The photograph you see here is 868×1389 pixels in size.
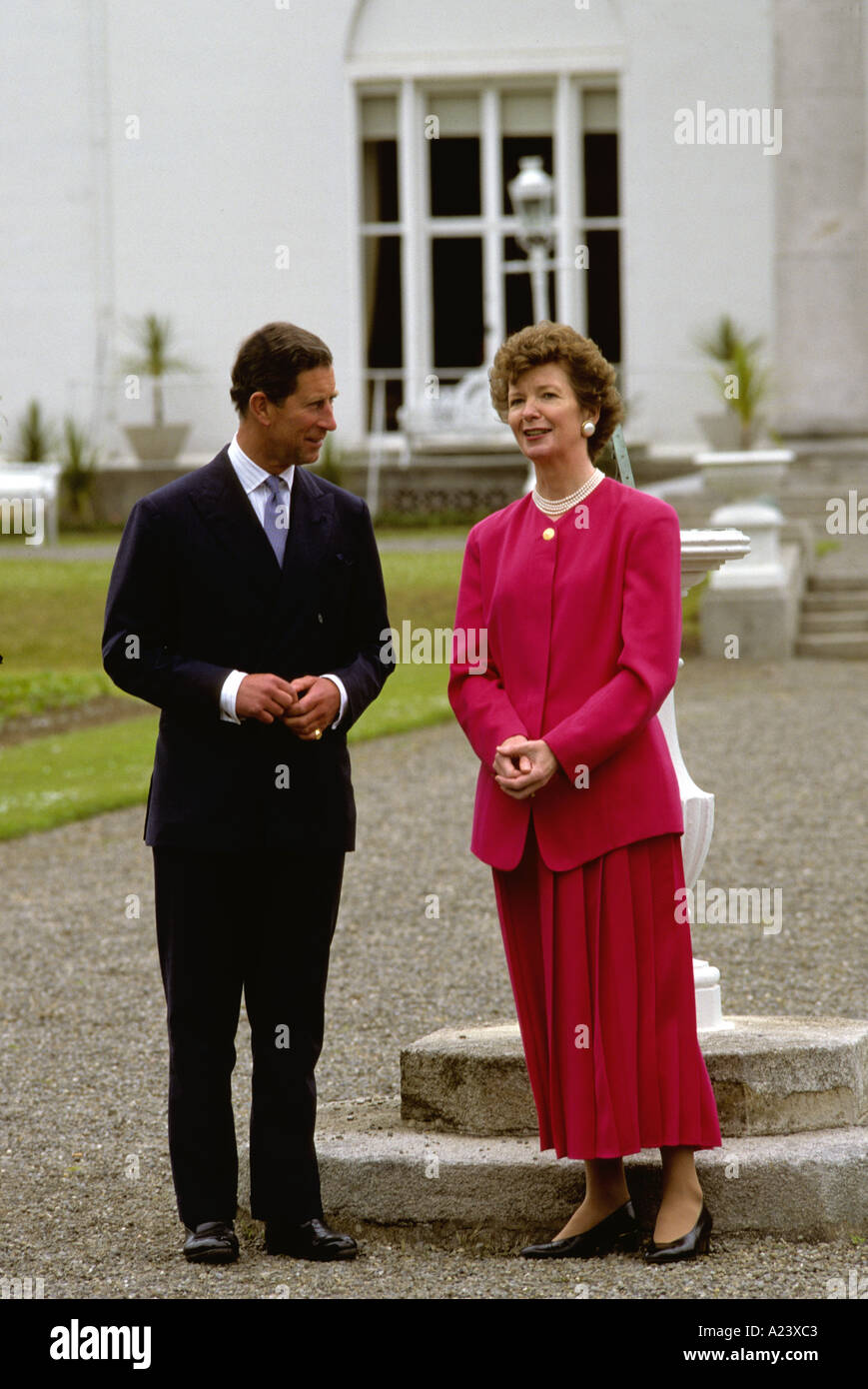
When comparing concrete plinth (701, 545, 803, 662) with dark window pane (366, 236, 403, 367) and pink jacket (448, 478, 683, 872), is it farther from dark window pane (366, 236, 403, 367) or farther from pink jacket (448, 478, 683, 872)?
dark window pane (366, 236, 403, 367)

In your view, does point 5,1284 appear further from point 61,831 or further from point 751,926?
point 61,831

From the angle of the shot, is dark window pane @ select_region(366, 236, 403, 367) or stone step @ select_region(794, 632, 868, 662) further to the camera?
dark window pane @ select_region(366, 236, 403, 367)

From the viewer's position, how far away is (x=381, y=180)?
23.6 metres

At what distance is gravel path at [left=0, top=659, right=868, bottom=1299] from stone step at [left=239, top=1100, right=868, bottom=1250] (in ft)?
0.19

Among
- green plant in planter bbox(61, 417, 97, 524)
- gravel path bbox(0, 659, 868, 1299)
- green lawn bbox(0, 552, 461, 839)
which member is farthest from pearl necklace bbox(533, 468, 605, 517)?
green plant in planter bbox(61, 417, 97, 524)

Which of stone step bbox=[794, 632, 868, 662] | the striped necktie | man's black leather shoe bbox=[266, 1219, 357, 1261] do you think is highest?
the striped necktie

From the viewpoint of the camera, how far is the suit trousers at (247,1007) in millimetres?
3689

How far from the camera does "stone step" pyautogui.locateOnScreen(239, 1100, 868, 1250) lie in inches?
147

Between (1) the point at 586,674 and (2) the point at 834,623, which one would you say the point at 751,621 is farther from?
(1) the point at 586,674

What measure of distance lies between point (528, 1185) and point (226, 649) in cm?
126

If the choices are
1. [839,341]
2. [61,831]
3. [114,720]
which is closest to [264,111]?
[839,341]

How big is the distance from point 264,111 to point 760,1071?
2060 cm

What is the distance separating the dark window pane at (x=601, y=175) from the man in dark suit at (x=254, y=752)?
20.4m

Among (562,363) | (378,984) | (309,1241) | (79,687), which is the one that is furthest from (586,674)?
(79,687)
